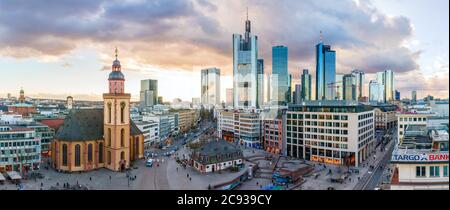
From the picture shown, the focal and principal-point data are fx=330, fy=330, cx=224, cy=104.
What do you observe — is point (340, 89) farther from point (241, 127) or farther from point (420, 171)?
point (420, 171)

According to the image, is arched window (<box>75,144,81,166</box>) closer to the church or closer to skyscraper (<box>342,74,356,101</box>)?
the church

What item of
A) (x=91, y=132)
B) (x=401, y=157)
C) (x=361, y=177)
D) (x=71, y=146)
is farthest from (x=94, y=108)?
(x=401, y=157)

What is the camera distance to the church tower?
1502 centimetres

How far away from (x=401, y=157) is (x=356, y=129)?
41.1ft

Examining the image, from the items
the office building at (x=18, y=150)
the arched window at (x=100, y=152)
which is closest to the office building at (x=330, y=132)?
the arched window at (x=100, y=152)

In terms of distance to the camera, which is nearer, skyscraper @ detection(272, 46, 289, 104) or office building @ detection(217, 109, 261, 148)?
office building @ detection(217, 109, 261, 148)

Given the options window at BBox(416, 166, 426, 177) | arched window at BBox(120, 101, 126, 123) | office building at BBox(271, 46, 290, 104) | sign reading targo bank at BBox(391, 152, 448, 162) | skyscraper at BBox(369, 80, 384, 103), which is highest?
office building at BBox(271, 46, 290, 104)

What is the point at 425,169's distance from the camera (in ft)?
14.2

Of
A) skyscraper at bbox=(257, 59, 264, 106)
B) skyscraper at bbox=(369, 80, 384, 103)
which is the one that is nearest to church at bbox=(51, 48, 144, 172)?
skyscraper at bbox=(369, 80, 384, 103)

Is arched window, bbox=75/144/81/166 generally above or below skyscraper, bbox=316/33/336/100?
below

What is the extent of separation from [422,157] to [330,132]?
13015mm

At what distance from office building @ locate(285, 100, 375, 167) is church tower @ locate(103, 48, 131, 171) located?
9.25m
